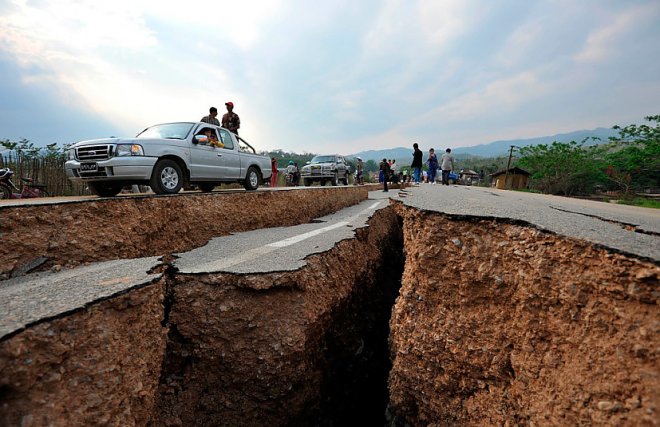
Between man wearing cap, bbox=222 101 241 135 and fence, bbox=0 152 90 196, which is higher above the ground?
man wearing cap, bbox=222 101 241 135

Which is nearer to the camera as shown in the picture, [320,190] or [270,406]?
[270,406]

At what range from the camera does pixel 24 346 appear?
1.57m

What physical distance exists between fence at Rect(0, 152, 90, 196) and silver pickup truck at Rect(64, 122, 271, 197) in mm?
5875

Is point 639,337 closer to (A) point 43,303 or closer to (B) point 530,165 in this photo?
(A) point 43,303

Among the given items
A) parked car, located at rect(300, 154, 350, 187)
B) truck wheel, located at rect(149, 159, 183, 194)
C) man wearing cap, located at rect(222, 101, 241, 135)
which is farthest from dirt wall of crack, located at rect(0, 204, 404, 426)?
parked car, located at rect(300, 154, 350, 187)

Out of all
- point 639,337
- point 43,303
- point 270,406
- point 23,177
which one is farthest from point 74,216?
point 23,177

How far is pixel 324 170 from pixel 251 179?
911 centimetres

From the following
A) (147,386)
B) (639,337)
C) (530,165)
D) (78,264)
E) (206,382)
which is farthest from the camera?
(530,165)

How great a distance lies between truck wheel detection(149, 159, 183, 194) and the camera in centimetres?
521

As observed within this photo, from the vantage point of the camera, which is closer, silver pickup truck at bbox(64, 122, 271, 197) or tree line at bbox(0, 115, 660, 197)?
silver pickup truck at bbox(64, 122, 271, 197)

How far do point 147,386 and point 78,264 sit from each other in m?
1.77

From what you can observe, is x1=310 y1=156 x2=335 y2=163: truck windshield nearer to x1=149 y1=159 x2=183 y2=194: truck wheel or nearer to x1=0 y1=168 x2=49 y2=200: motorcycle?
x1=0 y1=168 x2=49 y2=200: motorcycle

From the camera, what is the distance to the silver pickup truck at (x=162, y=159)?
475 centimetres

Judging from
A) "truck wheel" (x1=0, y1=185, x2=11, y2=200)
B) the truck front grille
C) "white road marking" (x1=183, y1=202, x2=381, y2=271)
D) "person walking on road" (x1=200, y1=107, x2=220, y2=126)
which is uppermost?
"person walking on road" (x1=200, y1=107, x2=220, y2=126)
